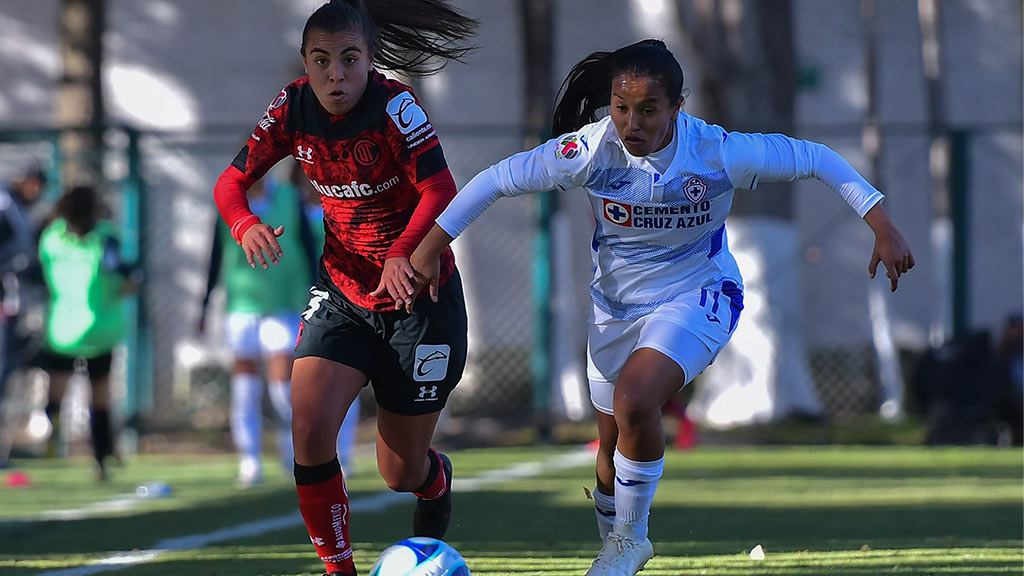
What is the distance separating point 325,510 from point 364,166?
1191 millimetres

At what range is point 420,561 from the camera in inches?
193

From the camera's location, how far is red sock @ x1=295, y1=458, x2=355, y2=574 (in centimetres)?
530

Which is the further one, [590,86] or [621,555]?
[590,86]

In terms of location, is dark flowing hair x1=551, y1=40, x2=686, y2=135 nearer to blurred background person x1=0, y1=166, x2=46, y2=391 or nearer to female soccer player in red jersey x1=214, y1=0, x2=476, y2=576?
female soccer player in red jersey x1=214, y1=0, x2=476, y2=576

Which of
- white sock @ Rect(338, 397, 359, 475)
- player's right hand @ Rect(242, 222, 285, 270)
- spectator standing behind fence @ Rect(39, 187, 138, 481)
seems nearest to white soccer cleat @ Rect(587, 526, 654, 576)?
player's right hand @ Rect(242, 222, 285, 270)

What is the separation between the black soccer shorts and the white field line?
149cm

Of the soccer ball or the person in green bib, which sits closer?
the soccer ball

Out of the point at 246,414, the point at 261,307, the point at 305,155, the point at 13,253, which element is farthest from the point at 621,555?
the point at 13,253

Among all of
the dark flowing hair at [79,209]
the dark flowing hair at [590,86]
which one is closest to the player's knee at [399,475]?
the dark flowing hair at [590,86]

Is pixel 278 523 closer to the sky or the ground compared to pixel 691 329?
closer to the ground

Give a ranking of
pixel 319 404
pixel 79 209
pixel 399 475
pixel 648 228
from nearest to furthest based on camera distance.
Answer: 1. pixel 319 404
2. pixel 648 228
3. pixel 399 475
4. pixel 79 209

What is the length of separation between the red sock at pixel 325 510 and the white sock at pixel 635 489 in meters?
0.96

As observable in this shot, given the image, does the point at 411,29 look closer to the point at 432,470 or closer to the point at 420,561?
the point at 432,470

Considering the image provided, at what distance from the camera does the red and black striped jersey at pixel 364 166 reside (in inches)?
211
